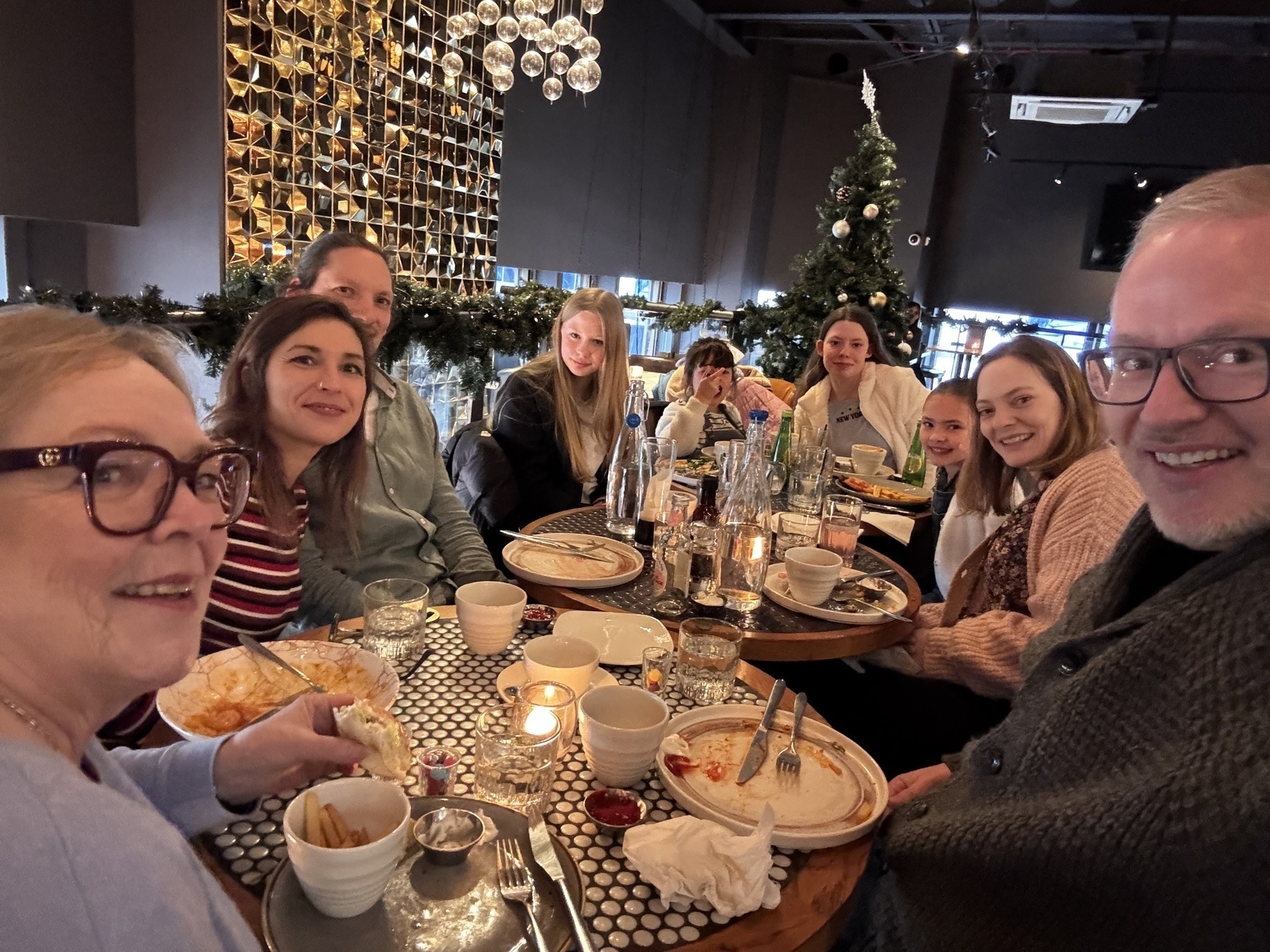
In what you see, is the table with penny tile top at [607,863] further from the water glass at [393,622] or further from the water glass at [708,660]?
the water glass at [708,660]

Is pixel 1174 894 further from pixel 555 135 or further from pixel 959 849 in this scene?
pixel 555 135

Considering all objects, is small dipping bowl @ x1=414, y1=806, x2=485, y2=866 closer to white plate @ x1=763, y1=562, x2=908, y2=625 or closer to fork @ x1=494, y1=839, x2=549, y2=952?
fork @ x1=494, y1=839, x2=549, y2=952

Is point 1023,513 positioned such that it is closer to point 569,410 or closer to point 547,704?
point 547,704

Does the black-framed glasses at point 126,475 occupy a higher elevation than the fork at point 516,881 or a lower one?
higher

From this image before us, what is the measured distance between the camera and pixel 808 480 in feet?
9.13

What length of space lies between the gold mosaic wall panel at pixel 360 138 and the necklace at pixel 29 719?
4.08 metres

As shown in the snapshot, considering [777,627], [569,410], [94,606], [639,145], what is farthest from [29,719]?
[639,145]

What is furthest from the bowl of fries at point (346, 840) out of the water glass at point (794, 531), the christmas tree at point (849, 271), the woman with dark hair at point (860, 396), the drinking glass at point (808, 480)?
the christmas tree at point (849, 271)

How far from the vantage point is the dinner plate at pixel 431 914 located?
80 centimetres

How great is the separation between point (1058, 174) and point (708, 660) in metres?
9.62

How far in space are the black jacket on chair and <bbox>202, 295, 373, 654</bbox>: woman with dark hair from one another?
1192 mm

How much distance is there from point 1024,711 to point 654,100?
817 centimetres

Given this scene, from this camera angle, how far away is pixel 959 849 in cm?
106

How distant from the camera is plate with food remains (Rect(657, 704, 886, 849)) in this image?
1.06 metres
